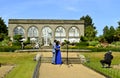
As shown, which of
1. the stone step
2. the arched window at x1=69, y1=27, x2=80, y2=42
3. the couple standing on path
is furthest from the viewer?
the arched window at x1=69, y1=27, x2=80, y2=42

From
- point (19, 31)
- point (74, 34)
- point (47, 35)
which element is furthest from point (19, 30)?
point (74, 34)

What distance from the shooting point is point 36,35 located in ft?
256

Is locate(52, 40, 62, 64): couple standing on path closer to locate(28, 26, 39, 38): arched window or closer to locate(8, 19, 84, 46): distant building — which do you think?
locate(8, 19, 84, 46): distant building

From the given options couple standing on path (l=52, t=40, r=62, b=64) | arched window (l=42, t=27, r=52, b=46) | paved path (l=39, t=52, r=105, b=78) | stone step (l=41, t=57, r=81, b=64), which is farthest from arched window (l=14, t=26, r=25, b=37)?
paved path (l=39, t=52, r=105, b=78)

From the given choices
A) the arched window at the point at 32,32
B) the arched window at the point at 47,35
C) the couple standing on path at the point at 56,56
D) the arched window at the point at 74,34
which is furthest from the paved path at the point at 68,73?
the arched window at the point at 32,32

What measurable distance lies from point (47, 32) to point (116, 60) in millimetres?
47375

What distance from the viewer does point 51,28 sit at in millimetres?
78312

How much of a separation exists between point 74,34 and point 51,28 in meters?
5.16

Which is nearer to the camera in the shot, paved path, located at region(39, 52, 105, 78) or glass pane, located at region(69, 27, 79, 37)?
paved path, located at region(39, 52, 105, 78)

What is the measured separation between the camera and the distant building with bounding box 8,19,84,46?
7788 cm

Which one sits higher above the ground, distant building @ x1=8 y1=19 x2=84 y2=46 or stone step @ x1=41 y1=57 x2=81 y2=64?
distant building @ x1=8 y1=19 x2=84 y2=46

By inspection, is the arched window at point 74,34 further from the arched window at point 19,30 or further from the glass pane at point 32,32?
the arched window at point 19,30

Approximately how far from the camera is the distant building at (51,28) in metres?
77.9

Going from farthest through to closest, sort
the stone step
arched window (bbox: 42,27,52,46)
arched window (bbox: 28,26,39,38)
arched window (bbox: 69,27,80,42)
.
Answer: arched window (bbox: 28,26,39,38)
arched window (bbox: 69,27,80,42)
arched window (bbox: 42,27,52,46)
the stone step
